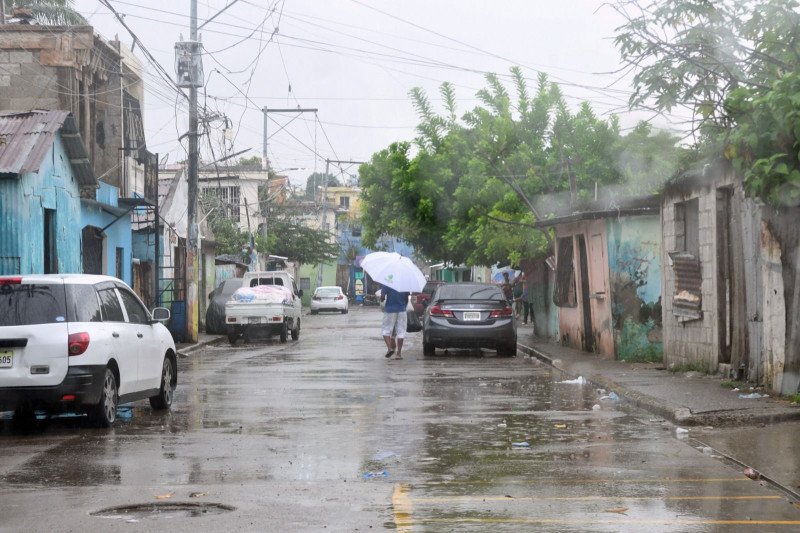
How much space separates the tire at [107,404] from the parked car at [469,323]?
43.9ft

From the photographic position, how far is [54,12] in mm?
39375

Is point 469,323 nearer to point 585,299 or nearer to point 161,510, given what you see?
point 585,299

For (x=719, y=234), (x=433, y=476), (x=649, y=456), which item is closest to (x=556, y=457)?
(x=649, y=456)

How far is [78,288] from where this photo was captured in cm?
1336

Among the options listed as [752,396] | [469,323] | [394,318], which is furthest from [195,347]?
[752,396]

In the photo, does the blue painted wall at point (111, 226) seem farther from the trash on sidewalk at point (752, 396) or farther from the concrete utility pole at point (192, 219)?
the trash on sidewalk at point (752, 396)

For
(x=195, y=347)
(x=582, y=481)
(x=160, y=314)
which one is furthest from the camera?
(x=195, y=347)

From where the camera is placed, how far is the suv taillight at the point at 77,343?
12805 mm

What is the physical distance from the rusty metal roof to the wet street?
690 centimetres

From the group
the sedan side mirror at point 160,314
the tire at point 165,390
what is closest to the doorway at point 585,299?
the tire at point 165,390

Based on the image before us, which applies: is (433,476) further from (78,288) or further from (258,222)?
(258,222)

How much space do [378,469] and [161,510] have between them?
7.50 feet

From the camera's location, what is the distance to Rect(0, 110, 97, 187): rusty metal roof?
21.9m

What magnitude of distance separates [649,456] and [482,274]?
58.3 m
